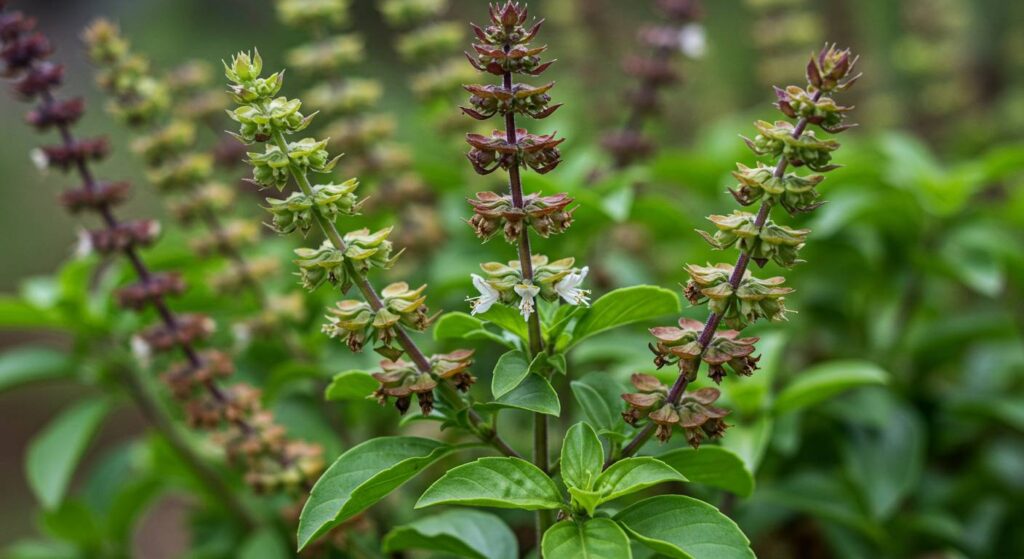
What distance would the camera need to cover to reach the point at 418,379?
34.5 inches

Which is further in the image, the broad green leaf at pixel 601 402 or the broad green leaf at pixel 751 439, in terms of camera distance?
the broad green leaf at pixel 751 439

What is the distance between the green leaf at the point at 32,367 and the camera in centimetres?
163

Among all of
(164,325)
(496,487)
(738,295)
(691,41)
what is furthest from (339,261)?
(691,41)

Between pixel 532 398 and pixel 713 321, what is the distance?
184mm

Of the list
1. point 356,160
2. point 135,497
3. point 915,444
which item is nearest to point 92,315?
point 135,497

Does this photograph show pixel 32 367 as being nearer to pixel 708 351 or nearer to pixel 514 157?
pixel 514 157

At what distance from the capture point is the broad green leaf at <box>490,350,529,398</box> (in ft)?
2.71

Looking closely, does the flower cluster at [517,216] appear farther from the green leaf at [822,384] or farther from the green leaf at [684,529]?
the green leaf at [822,384]

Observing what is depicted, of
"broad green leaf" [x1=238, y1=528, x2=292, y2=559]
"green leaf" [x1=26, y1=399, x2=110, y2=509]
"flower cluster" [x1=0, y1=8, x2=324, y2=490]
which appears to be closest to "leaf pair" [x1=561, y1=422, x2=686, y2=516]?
"flower cluster" [x1=0, y1=8, x2=324, y2=490]

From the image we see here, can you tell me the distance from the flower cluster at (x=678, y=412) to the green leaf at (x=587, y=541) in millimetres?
98

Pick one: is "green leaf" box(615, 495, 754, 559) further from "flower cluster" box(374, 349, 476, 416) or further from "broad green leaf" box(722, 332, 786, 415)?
"broad green leaf" box(722, 332, 786, 415)

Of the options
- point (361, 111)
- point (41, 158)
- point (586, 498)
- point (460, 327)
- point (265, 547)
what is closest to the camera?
point (586, 498)

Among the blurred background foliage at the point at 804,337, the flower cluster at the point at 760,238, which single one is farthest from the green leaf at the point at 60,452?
the flower cluster at the point at 760,238

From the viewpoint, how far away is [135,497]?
1.69 m
